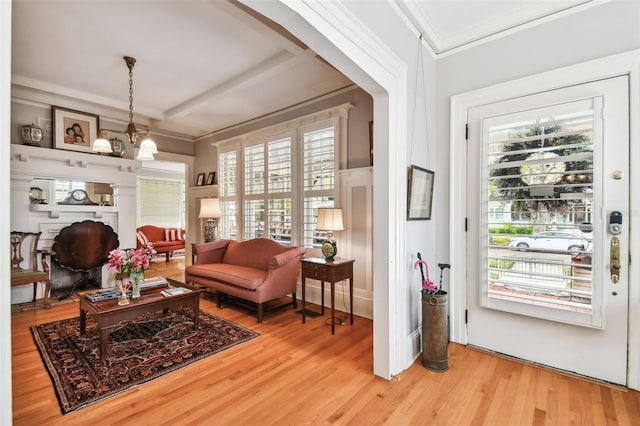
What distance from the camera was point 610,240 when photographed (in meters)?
2.16

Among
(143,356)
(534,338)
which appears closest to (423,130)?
(534,338)

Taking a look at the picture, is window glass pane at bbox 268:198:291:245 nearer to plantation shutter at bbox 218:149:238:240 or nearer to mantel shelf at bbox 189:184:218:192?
plantation shutter at bbox 218:149:238:240

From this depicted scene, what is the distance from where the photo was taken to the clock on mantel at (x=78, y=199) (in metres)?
4.61

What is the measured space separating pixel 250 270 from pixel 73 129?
11.9ft

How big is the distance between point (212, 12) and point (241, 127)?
113 inches

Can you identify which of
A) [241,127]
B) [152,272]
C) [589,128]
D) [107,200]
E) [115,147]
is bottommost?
[152,272]

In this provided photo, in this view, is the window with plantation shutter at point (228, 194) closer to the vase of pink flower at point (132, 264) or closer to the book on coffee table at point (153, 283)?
the book on coffee table at point (153, 283)

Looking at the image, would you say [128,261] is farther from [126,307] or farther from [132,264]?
[126,307]

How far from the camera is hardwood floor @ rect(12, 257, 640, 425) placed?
186 cm

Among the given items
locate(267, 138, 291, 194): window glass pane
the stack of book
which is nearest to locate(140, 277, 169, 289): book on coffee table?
the stack of book

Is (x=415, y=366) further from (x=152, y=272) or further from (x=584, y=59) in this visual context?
(x=152, y=272)

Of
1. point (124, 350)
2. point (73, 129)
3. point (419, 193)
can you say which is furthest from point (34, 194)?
point (419, 193)

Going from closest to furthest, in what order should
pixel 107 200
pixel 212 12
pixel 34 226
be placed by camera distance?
pixel 212 12, pixel 34 226, pixel 107 200

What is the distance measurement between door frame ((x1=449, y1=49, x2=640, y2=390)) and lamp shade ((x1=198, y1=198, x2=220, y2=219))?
13.5ft
